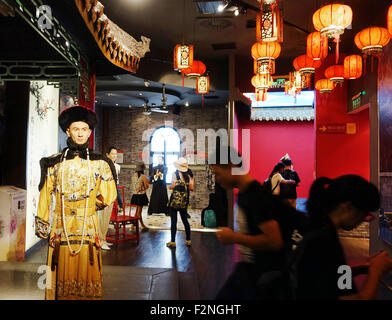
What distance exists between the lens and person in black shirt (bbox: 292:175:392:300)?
1.06 metres

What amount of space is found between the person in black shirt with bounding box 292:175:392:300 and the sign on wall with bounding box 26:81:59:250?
13.9ft

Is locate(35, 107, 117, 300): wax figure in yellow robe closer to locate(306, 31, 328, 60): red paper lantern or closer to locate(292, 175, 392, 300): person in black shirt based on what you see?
locate(292, 175, 392, 300): person in black shirt

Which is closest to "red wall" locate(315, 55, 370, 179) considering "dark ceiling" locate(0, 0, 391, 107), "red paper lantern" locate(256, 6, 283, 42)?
"dark ceiling" locate(0, 0, 391, 107)

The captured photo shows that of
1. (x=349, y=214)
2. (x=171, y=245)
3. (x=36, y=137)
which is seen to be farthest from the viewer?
(x=171, y=245)

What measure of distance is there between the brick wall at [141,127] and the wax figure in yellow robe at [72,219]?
8779 mm

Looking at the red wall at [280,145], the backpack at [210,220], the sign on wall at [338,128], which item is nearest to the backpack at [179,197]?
the backpack at [210,220]

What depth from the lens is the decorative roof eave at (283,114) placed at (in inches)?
358

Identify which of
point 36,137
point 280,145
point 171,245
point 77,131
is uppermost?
point 280,145

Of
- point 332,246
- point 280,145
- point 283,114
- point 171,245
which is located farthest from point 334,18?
point 280,145

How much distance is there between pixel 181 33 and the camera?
21.2ft

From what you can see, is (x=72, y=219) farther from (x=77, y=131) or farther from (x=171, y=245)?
(x=171, y=245)

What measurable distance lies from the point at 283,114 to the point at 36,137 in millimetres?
6686

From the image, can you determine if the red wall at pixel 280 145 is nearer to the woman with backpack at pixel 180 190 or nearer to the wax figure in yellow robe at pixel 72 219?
the woman with backpack at pixel 180 190

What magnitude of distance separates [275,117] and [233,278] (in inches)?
318
